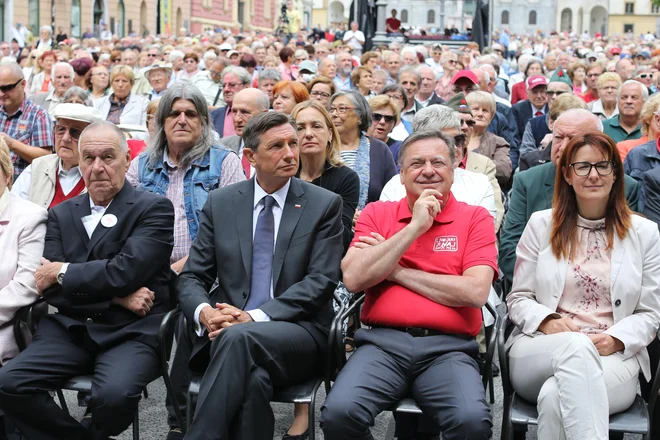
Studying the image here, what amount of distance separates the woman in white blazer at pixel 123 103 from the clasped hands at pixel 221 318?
225 inches

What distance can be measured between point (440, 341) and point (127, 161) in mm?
1862

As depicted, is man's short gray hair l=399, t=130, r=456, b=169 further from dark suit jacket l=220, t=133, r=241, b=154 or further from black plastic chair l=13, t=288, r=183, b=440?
dark suit jacket l=220, t=133, r=241, b=154

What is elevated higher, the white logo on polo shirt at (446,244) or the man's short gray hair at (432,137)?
the man's short gray hair at (432,137)

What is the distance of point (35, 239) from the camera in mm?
4598

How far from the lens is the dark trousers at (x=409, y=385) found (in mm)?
3723

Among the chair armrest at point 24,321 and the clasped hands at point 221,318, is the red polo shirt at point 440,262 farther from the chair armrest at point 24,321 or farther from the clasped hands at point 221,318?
the chair armrest at point 24,321

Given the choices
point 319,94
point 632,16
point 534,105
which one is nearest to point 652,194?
point 319,94

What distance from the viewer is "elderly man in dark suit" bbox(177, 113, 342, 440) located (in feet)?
12.7

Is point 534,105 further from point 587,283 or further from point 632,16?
point 632,16

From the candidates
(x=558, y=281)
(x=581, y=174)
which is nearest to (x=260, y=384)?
(x=558, y=281)

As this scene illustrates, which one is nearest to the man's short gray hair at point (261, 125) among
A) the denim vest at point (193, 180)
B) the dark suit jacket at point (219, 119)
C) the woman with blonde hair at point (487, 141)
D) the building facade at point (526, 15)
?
the denim vest at point (193, 180)

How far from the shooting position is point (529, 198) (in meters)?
5.09

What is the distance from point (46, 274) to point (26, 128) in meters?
2.83

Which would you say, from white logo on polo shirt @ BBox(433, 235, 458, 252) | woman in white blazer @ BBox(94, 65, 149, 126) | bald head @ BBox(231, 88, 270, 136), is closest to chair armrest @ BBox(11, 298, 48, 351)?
white logo on polo shirt @ BBox(433, 235, 458, 252)
